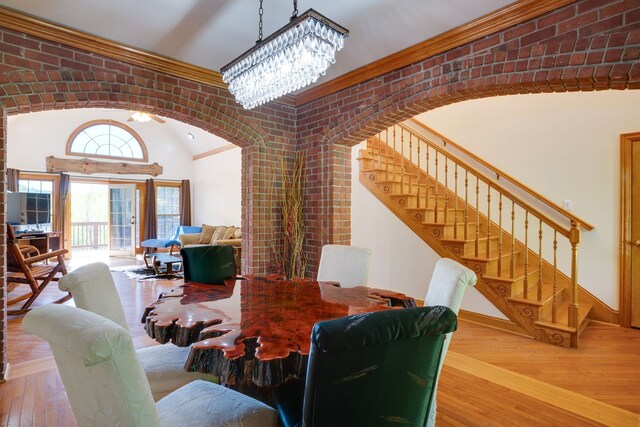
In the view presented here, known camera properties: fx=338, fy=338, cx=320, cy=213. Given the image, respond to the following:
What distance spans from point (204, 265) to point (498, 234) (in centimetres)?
363

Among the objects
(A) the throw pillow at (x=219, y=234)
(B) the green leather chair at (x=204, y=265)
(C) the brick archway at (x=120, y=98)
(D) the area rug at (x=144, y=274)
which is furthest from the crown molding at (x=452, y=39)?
(A) the throw pillow at (x=219, y=234)

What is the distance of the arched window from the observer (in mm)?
8172

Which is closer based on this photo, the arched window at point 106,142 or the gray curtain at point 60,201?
the gray curtain at point 60,201

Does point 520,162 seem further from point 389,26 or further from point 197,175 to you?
point 197,175

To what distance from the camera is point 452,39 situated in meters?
2.55

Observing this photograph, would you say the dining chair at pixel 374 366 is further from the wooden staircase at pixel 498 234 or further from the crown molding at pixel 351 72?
the wooden staircase at pixel 498 234

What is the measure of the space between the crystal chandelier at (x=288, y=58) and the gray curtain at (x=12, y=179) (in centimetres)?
757

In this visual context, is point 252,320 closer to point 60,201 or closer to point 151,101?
point 151,101

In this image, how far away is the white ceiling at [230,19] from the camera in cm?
224

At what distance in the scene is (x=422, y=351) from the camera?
901 mm

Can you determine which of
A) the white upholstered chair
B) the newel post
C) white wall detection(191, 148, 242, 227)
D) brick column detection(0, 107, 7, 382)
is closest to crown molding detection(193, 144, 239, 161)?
white wall detection(191, 148, 242, 227)

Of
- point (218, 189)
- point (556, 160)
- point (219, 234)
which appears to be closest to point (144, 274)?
point (219, 234)

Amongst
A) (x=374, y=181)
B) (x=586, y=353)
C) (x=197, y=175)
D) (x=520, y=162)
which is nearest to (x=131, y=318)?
(x=374, y=181)

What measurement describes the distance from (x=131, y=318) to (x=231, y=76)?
307 cm
